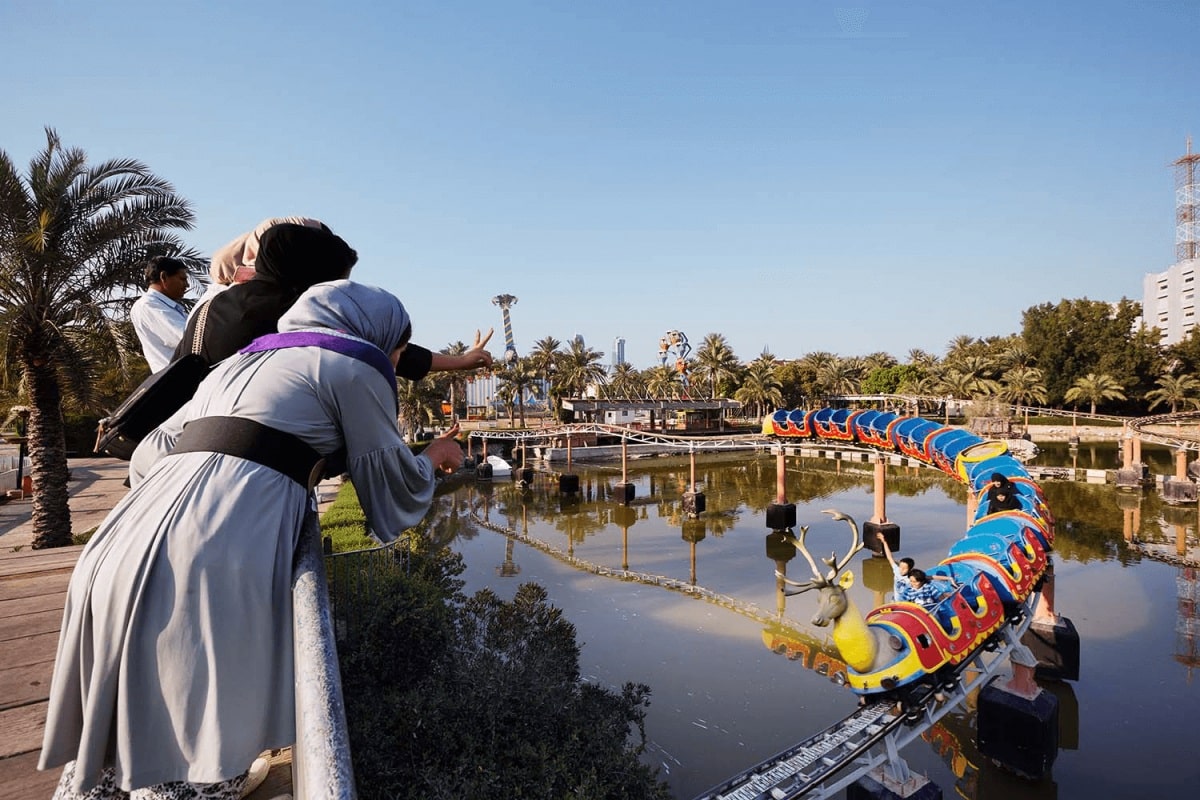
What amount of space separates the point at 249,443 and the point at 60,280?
12384 millimetres

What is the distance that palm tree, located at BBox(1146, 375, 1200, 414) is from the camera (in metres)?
48.1

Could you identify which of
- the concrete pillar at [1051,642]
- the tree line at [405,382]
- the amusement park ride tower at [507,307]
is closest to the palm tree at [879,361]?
the tree line at [405,382]

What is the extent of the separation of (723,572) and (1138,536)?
46.8 ft

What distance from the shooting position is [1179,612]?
43.7 feet

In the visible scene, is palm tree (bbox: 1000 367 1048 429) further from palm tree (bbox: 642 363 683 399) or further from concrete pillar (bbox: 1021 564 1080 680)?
concrete pillar (bbox: 1021 564 1080 680)

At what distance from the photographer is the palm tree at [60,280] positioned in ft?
32.2

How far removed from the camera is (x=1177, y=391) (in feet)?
159

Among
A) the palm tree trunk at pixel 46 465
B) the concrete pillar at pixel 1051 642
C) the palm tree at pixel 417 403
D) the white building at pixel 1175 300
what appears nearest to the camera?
the concrete pillar at pixel 1051 642

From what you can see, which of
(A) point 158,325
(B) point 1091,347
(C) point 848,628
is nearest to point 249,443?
(A) point 158,325

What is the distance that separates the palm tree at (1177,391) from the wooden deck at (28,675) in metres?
65.7

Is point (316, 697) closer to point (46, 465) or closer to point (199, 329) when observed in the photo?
point (199, 329)

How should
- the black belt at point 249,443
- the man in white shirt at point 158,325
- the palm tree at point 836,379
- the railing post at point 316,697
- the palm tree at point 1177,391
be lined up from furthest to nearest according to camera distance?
1. the palm tree at point 836,379
2. the palm tree at point 1177,391
3. the man in white shirt at point 158,325
4. the black belt at point 249,443
5. the railing post at point 316,697

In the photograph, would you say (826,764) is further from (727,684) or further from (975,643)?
(727,684)

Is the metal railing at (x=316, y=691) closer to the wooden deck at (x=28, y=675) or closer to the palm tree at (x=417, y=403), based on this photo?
the wooden deck at (x=28, y=675)
